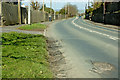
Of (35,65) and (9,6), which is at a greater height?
(9,6)

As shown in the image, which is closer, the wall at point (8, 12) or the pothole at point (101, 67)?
the pothole at point (101, 67)

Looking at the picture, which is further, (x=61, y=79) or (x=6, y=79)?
(x=61, y=79)

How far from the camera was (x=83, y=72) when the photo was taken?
17.1 ft

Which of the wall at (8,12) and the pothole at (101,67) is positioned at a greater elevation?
the wall at (8,12)

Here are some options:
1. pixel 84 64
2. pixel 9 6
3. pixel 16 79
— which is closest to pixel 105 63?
pixel 84 64

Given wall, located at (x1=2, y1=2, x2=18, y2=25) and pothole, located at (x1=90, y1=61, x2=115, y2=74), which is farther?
wall, located at (x1=2, y1=2, x2=18, y2=25)

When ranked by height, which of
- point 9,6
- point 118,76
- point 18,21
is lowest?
point 118,76

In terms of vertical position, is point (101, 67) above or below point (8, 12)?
below

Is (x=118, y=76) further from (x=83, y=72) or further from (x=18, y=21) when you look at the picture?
(x=18, y=21)

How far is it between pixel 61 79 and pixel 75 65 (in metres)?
1.48

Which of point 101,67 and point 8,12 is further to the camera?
point 8,12

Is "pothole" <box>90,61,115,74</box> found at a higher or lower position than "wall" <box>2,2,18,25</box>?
lower

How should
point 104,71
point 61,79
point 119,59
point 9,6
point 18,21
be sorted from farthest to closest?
point 18,21
point 9,6
point 119,59
point 104,71
point 61,79

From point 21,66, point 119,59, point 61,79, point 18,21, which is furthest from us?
→ point 18,21
